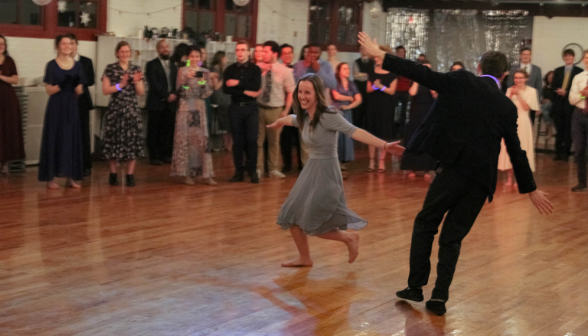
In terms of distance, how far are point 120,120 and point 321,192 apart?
3607 mm

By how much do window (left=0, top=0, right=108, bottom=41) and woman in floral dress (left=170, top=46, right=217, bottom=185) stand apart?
241cm

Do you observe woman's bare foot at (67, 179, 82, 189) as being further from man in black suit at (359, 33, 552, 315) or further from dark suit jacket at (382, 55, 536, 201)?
dark suit jacket at (382, 55, 536, 201)

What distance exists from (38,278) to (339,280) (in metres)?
1.79

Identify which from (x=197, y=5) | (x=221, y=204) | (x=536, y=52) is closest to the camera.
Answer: (x=221, y=204)

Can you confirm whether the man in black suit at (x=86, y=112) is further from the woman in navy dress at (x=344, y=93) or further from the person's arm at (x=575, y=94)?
the person's arm at (x=575, y=94)

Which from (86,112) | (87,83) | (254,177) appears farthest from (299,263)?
(86,112)

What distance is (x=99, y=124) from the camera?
387 inches

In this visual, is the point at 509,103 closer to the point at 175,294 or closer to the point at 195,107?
the point at 175,294

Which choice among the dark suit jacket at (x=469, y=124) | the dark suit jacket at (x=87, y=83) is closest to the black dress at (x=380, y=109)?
the dark suit jacket at (x=87, y=83)

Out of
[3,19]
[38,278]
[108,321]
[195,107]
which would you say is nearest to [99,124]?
[3,19]

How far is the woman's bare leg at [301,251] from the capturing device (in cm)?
480

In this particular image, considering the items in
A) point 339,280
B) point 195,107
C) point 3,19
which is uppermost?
point 3,19

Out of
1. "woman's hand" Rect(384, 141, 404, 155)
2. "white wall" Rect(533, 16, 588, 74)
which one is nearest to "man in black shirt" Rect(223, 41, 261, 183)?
"woman's hand" Rect(384, 141, 404, 155)

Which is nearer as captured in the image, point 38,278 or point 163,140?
point 38,278
